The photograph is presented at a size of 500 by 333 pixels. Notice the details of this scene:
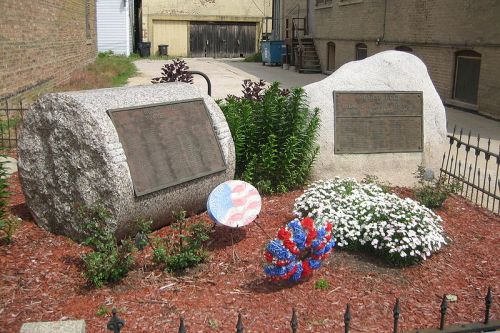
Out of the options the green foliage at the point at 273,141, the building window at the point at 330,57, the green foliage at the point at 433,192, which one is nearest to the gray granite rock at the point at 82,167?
the green foliage at the point at 273,141

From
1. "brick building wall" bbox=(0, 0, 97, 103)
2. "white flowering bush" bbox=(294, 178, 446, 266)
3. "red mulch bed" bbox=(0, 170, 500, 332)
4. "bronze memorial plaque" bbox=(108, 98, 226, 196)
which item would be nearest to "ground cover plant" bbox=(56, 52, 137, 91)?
"brick building wall" bbox=(0, 0, 97, 103)

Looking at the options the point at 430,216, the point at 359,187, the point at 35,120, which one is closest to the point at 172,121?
the point at 35,120

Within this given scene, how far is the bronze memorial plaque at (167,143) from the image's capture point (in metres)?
4.66

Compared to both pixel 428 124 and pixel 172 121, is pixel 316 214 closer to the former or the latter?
pixel 172 121

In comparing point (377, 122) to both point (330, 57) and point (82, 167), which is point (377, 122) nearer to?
point (82, 167)

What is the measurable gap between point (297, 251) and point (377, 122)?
3305 mm

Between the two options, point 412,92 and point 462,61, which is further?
A: point 462,61

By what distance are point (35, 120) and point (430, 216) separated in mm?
3680

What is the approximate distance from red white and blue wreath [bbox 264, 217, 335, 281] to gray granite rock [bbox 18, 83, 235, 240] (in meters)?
1.29

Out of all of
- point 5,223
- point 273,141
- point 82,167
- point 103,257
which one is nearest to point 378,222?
point 273,141

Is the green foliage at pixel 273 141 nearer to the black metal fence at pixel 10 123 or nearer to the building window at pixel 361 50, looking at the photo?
the black metal fence at pixel 10 123

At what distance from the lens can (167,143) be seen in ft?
16.5

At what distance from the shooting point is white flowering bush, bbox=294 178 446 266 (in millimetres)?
4508

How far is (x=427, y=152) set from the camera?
6.98 metres
